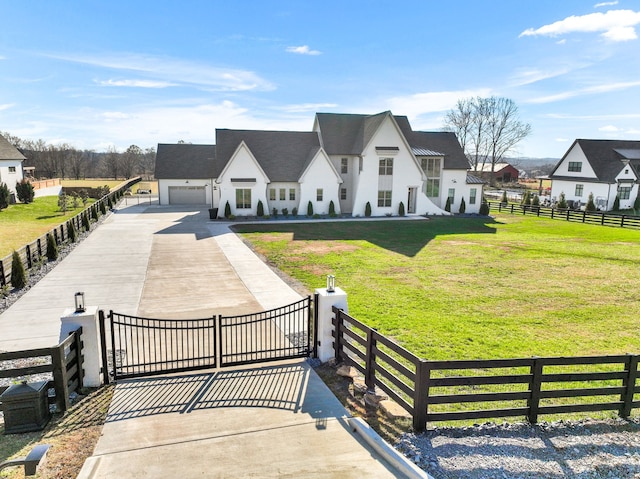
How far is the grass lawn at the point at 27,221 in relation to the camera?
24.0 metres

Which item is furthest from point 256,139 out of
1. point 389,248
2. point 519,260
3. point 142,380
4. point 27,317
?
point 142,380

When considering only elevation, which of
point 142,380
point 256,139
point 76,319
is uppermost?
point 256,139

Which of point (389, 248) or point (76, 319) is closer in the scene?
point (76, 319)

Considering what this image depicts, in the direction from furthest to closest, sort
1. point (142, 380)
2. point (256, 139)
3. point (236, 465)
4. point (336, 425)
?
point (256, 139) → point (142, 380) → point (336, 425) → point (236, 465)

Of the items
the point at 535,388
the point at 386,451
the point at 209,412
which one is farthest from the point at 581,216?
the point at 209,412

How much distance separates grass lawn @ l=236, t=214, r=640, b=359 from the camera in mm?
11030

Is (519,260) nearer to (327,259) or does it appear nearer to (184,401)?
(327,259)

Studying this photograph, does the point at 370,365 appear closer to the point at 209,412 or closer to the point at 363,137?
the point at 209,412

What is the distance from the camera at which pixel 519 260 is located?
21.0m

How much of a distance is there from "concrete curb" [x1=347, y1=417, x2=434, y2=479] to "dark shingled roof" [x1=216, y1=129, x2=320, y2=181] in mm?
31981

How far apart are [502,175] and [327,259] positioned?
268 ft

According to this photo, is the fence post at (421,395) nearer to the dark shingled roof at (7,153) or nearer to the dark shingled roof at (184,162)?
the dark shingled roof at (184,162)

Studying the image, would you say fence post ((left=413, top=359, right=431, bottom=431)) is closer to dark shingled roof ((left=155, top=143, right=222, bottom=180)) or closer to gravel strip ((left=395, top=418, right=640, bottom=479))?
gravel strip ((left=395, top=418, right=640, bottom=479))

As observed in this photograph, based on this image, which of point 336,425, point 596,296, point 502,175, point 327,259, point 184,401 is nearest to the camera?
point 336,425
